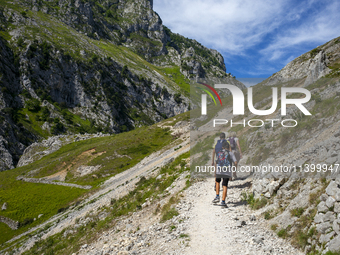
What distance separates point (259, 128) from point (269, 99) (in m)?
1.74

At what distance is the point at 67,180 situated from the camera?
189 feet

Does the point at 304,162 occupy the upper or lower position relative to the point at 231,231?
upper

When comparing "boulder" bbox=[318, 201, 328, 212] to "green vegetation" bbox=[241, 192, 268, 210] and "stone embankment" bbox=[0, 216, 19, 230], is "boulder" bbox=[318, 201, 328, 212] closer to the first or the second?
"green vegetation" bbox=[241, 192, 268, 210]

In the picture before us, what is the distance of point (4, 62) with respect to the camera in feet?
428

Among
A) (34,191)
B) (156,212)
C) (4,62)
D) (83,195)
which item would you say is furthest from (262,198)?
(4,62)

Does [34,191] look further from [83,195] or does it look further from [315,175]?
[315,175]

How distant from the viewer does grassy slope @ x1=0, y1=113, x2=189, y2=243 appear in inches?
1784

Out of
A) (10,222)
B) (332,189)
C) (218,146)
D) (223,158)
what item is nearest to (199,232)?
(223,158)

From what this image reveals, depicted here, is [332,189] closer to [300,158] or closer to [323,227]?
[323,227]

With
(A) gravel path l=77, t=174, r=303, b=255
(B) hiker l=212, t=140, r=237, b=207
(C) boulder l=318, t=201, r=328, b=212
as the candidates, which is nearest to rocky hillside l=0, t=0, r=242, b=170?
(A) gravel path l=77, t=174, r=303, b=255

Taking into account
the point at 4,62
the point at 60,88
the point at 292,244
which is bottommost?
the point at 292,244

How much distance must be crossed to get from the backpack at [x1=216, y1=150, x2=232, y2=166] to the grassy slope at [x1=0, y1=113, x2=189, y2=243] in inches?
1636

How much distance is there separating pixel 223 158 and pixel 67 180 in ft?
183

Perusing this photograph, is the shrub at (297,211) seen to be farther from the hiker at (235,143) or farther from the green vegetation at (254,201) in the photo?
the hiker at (235,143)
